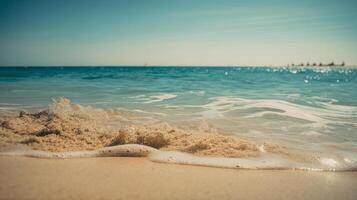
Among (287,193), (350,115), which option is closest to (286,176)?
(287,193)

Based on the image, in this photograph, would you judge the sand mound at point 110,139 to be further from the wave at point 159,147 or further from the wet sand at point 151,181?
the wet sand at point 151,181

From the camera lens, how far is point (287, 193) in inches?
120

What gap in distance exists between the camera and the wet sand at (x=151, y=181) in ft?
9.65

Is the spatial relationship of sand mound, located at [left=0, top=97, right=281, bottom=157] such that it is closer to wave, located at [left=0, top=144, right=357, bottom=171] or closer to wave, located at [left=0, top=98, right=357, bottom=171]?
wave, located at [left=0, top=98, right=357, bottom=171]

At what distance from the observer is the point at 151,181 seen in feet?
10.7

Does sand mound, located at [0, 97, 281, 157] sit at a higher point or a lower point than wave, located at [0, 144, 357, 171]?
higher

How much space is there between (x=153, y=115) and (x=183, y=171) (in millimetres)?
4995

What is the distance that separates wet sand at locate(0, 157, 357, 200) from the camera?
9.65ft

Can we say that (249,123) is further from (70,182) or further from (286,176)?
(70,182)

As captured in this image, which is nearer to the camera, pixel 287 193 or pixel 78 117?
pixel 287 193

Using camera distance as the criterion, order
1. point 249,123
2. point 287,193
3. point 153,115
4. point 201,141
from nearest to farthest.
A: point 287,193
point 201,141
point 249,123
point 153,115

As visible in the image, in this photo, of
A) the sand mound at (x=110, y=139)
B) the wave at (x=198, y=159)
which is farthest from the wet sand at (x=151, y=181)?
the sand mound at (x=110, y=139)

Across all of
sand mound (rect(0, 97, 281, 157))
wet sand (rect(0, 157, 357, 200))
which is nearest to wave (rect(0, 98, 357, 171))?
sand mound (rect(0, 97, 281, 157))

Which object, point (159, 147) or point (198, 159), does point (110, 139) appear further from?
point (198, 159)
